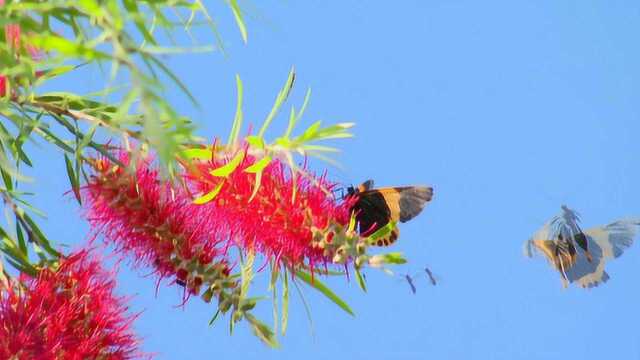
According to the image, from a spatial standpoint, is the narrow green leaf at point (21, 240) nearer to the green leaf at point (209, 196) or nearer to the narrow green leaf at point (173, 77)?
the green leaf at point (209, 196)

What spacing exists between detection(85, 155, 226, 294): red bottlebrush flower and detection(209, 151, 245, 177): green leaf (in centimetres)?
9

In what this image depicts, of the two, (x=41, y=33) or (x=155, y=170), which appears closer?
(x=41, y=33)

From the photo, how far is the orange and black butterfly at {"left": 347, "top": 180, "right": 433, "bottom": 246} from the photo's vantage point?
4.71ft

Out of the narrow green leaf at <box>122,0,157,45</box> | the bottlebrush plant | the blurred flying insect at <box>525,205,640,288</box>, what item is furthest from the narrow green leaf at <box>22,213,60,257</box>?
the blurred flying insect at <box>525,205,640,288</box>

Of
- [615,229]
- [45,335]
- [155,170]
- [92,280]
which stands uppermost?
[615,229]

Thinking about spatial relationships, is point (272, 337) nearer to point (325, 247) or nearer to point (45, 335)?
point (325, 247)

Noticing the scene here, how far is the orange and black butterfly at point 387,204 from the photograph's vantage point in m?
1.44

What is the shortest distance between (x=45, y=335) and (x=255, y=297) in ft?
0.83

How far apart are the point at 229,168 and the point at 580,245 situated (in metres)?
1.19

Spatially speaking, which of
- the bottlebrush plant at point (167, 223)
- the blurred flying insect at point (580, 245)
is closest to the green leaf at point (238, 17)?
the bottlebrush plant at point (167, 223)

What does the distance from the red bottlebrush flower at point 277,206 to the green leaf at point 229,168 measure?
0.01 meters

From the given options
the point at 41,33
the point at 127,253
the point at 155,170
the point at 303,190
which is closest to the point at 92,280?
the point at 127,253

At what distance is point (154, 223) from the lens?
1.29 m

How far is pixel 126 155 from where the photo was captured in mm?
1309
